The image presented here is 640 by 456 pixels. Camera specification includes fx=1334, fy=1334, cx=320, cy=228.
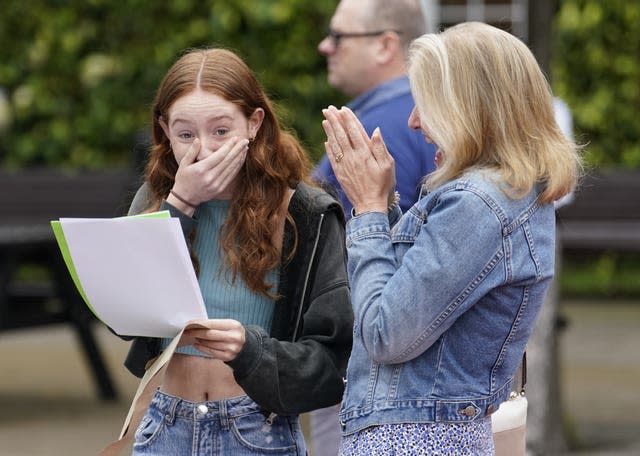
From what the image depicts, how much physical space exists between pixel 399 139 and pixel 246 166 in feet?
3.99

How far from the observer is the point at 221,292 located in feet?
9.91

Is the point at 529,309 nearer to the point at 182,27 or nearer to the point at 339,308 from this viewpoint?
the point at 339,308

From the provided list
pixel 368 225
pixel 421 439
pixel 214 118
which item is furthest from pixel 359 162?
pixel 421 439

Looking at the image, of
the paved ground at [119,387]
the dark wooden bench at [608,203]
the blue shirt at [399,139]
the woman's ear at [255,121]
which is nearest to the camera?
the woman's ear at [255,121]

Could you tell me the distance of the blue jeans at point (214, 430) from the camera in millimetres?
2938

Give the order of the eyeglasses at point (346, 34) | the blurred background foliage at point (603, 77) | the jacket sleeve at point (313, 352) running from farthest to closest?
the blurred background foliage at point (603, 77)
the eyeglasses at point (346, 34)
the jacket sleeve at point (313, 352)

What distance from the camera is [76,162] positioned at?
1262 cm

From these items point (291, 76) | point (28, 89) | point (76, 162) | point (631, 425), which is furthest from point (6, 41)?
point (631, 425)

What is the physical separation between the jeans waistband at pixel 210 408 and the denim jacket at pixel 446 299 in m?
0.33

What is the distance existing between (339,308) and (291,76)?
921 centimetres

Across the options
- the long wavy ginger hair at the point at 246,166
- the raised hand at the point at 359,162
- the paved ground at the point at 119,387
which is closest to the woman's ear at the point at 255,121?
the long wavy ginger hair at the point at 246,166

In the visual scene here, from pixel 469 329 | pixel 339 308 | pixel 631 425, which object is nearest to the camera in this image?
pixel 469 329

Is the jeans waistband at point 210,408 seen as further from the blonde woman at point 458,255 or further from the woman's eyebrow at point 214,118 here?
the woman's eyebrow at point 214,118

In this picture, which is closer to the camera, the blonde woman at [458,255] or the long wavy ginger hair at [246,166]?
the blonde woman at [458,255]
